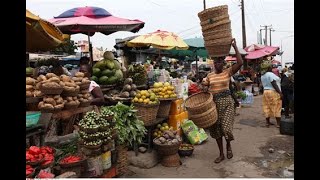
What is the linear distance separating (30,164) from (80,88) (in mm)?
1651

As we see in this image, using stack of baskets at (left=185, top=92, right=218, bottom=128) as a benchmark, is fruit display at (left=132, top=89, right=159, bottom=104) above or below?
above

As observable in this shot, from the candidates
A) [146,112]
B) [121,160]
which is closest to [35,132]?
[121,160]

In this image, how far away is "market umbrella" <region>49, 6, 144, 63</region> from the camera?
270 inches

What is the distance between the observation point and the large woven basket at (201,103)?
5.80 meters

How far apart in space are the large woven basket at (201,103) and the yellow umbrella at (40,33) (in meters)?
2.74

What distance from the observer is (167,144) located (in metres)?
6.17

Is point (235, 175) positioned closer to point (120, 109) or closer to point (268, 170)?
point (268, 170)

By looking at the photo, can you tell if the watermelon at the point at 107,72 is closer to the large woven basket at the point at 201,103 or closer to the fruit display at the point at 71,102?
the large woven basket at the point at 201,103

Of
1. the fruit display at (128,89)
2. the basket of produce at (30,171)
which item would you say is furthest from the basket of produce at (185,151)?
the basket of produce at (30,171)

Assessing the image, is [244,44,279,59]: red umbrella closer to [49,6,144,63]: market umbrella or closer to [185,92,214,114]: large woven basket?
[49,6,144,63]: market umbrella

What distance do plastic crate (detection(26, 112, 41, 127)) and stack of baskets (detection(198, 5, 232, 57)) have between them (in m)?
3.10

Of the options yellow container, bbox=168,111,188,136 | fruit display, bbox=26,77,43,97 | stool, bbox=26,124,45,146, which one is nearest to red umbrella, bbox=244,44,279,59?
yellow container, bbox=168,111,188,136

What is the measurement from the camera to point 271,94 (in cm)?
941

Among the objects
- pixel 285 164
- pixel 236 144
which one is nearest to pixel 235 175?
pixel 285 164
